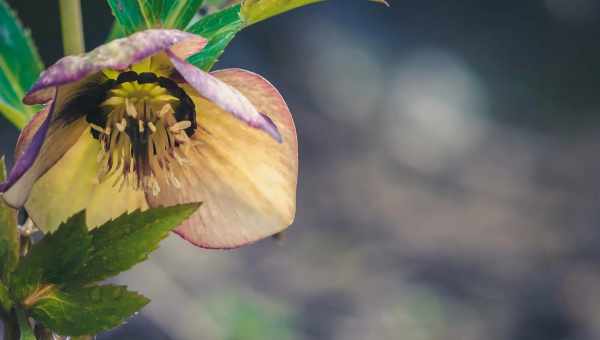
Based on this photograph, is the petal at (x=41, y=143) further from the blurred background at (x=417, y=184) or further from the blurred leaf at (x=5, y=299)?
the blurred background at (x=417, y=184)

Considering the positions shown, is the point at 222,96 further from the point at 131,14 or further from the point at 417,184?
the point at 417,184

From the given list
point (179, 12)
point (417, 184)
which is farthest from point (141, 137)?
point (417, 184)

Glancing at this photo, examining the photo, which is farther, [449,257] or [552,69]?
[552,69]

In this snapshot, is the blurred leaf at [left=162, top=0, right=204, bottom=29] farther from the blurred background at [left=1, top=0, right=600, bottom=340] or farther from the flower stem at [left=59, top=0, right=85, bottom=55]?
the blurred background at [left=1, top=0, right=600, bottom=340]

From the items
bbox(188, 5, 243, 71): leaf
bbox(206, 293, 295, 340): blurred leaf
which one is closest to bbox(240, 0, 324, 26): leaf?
bbox(188, 5, 243, 71): leaf

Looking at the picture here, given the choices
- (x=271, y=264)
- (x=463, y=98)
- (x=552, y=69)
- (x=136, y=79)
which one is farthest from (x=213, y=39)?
(x=552, y=69)

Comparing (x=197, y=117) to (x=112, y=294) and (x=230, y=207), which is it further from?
(x=112, y=294)
